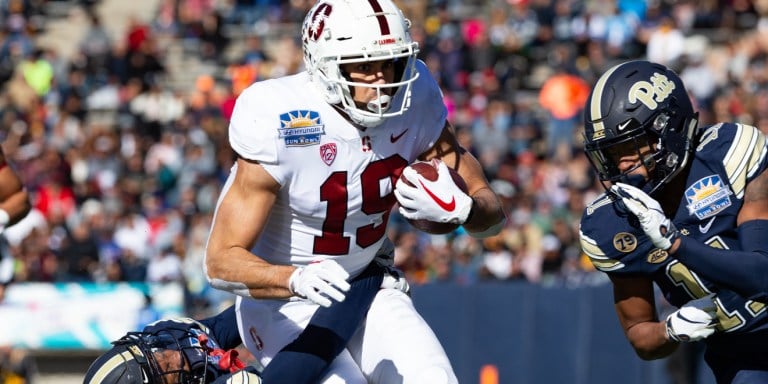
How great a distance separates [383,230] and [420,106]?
51 cm

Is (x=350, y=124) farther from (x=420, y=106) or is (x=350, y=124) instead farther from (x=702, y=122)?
(x=702, y=122)

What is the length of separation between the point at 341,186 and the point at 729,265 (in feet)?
4.70

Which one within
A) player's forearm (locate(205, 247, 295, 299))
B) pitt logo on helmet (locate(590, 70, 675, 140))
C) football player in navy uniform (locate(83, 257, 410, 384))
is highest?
pitt logo on helmet (locate(590, 70, 675, 140))

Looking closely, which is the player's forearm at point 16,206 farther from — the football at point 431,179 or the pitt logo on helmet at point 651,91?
the pitt logo on helmet at point 651,91

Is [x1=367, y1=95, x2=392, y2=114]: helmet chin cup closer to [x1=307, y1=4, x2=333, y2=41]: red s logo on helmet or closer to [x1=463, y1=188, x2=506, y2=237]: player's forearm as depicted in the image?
[x1=307, y1=4, x2=333, y2=41]: red s logo on helmet

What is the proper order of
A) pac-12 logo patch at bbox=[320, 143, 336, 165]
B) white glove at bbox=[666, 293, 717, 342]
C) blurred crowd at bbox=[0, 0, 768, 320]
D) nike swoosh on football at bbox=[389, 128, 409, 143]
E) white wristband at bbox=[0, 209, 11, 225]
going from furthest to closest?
blurred crowd at bbox=[0, 0, 768, 320] → white wristband at bbox=[0, 209, 11, 225] → nike swoosh on football at bbox=[389, 128, 409, 143] → pac-12 logo patch at bbox=[320, 143, 336, 165] → white glove at bbox=[666, 293, 717, 342]

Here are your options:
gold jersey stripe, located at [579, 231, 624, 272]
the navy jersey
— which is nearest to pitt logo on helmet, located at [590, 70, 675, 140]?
the navy jersey

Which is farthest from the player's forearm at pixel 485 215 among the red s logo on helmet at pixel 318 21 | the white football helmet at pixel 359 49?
the red s logo on helmet at pixel 318 21

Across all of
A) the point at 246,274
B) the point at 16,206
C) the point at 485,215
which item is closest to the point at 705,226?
the point at 485,215

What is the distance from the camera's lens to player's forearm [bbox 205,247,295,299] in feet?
14.5

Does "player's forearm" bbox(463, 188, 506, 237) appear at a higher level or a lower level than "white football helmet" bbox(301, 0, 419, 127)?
lower

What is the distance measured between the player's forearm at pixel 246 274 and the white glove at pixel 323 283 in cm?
16

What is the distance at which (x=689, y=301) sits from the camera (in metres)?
4.65

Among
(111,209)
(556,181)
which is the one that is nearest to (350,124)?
(556,181)
